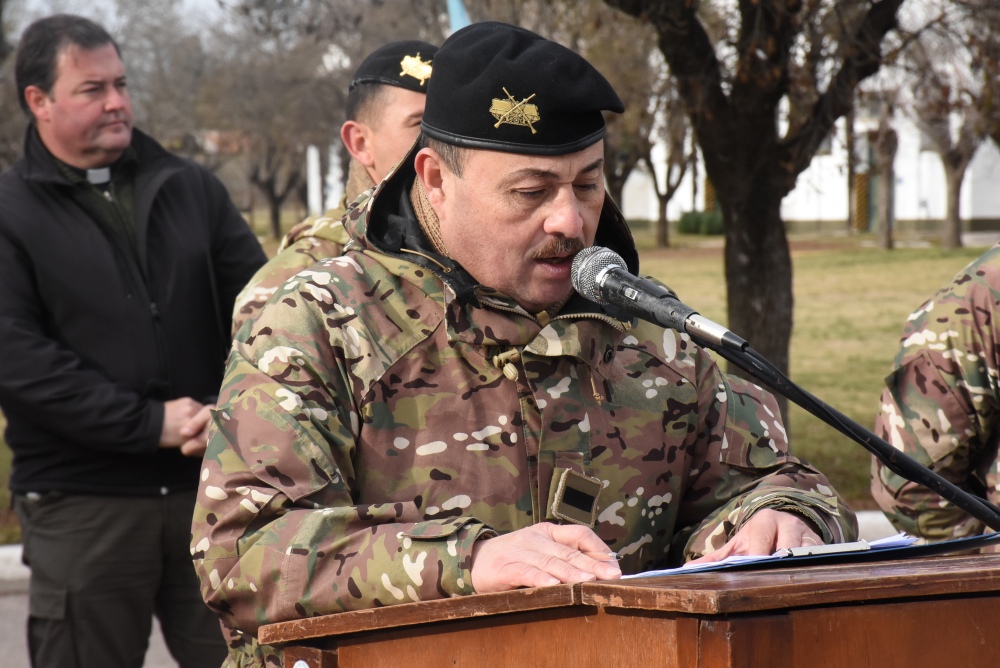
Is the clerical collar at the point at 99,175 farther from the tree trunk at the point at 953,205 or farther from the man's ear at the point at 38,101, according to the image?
the tree trunk at the point at 953,205

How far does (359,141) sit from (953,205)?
30455 mm

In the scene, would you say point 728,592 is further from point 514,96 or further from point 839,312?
point 839,312

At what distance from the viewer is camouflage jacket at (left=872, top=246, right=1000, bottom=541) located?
335cm

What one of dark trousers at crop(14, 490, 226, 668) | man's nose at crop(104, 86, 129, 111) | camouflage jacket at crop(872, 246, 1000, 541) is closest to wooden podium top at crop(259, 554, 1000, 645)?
camouflage jacket at crop(872, 246, 1000, 541)

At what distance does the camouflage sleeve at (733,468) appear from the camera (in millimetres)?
2406

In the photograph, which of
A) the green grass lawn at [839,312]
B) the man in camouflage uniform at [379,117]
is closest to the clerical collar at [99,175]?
the man in camouflage uniform at [379,117]

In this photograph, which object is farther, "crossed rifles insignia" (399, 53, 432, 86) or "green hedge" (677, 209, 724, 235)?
"green hedge" (677, 209, 724, 235)

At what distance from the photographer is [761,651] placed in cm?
148

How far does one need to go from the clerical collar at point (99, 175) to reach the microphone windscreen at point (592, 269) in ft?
8.75

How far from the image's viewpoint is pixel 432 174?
239cm

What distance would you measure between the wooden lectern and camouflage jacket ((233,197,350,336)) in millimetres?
1768

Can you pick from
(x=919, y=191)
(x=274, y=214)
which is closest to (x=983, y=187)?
(x=919, y=191)

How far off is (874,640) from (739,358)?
478 mm

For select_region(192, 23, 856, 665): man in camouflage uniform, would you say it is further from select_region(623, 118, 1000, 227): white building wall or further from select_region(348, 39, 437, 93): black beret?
select_region(623, 118, 1000, 227): white building wall
